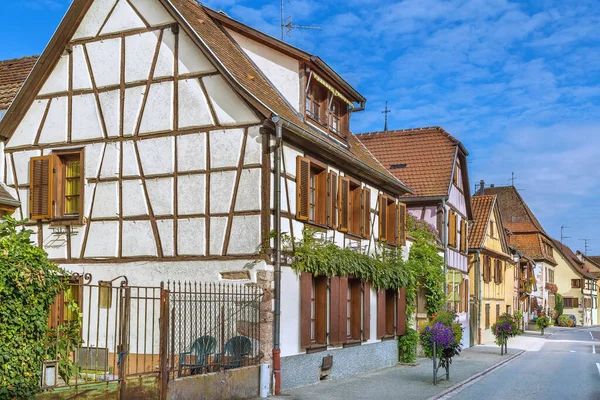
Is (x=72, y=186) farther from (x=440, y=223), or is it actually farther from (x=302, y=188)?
(x=440, y=223)

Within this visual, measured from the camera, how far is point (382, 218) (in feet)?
73.9

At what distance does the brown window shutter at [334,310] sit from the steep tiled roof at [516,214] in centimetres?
5684

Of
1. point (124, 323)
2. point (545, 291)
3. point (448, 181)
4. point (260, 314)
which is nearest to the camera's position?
point (124, 323)

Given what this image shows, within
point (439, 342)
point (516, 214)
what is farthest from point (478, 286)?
point (516, 214)

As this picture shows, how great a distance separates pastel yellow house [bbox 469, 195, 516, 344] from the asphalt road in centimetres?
849

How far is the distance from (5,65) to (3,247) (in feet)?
46.0

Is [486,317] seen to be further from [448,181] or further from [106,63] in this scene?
[106,63]

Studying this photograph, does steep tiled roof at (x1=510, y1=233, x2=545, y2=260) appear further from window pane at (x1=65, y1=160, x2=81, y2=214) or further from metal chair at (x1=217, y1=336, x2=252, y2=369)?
metal chair at (x1=217, y1=336, x2=252, y2=369)

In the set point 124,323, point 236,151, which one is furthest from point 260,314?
point 124,323

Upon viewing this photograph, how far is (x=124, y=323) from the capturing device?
11453 millimetres

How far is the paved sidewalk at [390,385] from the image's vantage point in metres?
15.7

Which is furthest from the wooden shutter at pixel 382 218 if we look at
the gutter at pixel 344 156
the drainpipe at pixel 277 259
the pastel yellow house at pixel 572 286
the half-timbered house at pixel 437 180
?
the pastel yellow house at pixel 572 286

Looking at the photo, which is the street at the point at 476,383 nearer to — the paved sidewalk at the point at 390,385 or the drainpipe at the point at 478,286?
the paved sidewalk at the point at 390,385

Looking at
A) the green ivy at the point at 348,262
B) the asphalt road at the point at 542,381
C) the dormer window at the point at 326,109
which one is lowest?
the asphalt road at the point at 542,381
